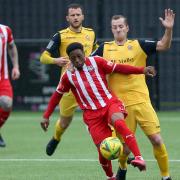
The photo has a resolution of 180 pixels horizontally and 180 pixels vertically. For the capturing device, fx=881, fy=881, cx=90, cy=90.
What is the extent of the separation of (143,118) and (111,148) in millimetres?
892

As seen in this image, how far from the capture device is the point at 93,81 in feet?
32.2

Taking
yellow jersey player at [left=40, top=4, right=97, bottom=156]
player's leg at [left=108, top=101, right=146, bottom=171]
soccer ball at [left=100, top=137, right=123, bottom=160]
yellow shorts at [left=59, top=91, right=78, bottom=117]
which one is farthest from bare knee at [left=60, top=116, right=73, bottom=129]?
soccer ball at [left=100, top=137, right=123, bottom=160]

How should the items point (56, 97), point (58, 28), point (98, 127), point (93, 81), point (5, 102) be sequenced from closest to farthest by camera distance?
point (98, 127) → point (93, 81) → point (56, 97) → point (5, 102) → point (58, 28)

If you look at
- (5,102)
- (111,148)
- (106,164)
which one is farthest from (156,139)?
(5,102)

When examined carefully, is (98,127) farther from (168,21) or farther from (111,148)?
(168,21)

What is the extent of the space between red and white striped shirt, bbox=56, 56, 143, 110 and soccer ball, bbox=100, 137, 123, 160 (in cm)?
52

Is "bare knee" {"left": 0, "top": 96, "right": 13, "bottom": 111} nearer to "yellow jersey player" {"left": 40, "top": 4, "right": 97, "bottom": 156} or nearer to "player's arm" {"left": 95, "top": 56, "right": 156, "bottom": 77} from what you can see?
"yellow jersey player" {"left": 40, "top": 4, "right": 97, "bottom": 156}

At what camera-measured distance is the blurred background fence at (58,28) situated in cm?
2161

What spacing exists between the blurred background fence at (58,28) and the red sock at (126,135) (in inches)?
474

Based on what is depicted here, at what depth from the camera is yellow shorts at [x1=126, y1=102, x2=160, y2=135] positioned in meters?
10.0

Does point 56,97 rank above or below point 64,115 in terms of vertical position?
above

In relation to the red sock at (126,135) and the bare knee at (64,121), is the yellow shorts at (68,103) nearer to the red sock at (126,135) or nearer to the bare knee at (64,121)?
the bare knee at (64,121)

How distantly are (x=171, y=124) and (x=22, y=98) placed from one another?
4.96 metres

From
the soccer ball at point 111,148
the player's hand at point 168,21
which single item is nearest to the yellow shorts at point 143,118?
the soccer ball at point 111,148
